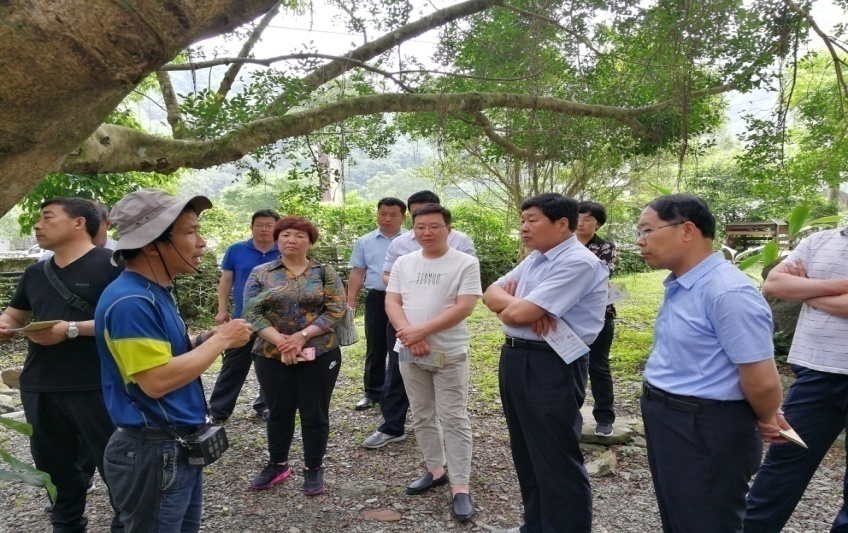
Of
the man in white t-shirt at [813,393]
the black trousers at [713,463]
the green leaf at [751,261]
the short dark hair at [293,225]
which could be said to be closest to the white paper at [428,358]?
the short dark hair at [293,225]

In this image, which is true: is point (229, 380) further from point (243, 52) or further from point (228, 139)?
point (243, 52)

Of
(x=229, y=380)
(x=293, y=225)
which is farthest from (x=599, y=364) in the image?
(x=229, y=380)

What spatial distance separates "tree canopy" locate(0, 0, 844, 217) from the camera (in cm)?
135

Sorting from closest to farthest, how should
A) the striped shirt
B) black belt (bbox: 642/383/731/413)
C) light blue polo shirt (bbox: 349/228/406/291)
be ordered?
black belt (bbox: 642/383/731/413), the striped shirt, light blue polo shirt (bbox: 349/228/406/291)

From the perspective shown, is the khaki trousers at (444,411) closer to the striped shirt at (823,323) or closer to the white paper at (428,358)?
the white paper at (428,358)

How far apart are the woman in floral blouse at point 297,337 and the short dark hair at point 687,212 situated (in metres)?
2.20

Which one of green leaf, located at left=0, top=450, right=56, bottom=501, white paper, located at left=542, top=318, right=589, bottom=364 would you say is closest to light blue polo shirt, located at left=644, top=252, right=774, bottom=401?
white paper, located at left=542, top=318, right=589, bottom=364

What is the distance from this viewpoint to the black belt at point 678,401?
78.8 inches

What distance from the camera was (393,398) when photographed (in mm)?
4418

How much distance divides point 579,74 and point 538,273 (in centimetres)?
438

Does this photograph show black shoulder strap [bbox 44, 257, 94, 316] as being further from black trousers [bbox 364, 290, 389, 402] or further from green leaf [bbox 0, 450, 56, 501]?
black trousers [bbox 364, 290, 389, 402]

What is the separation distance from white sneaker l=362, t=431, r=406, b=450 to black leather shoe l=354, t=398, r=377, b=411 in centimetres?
82

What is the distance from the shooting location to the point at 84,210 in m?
2.90

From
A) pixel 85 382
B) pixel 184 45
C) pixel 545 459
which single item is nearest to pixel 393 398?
pixel 545 459
